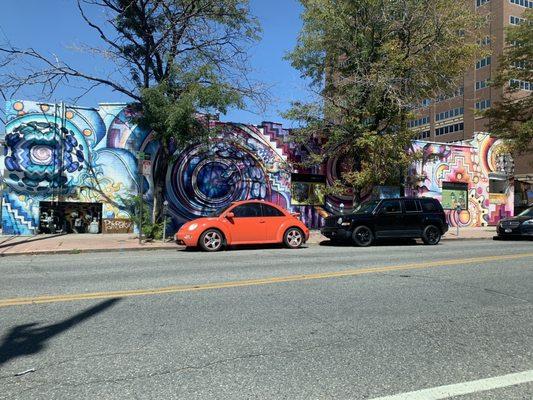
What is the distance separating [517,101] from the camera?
89.0 ft

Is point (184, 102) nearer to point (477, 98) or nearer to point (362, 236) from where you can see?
point (362, 236)

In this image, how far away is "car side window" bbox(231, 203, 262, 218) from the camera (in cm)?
1502

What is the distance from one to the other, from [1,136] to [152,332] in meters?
16.8

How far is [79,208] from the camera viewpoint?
65.1 ft

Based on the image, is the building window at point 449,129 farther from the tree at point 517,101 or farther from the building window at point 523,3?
the tree at point 517,101

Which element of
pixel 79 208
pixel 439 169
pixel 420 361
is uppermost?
pixel 439 169

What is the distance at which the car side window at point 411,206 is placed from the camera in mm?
17744

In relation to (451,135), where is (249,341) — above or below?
below

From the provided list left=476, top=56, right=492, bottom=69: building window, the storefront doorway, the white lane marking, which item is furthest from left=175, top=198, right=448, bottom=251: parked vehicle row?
left=476, top=56, right=492, bottom=69: building window

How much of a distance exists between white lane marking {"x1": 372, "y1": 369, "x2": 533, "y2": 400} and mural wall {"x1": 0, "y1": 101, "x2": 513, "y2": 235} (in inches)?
590

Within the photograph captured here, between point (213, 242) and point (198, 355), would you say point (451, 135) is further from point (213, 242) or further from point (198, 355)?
point (198, 355)

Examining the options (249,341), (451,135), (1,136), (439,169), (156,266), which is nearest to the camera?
(249,341)

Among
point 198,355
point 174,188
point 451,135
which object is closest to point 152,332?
point 198,355

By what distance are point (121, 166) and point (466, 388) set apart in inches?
703
